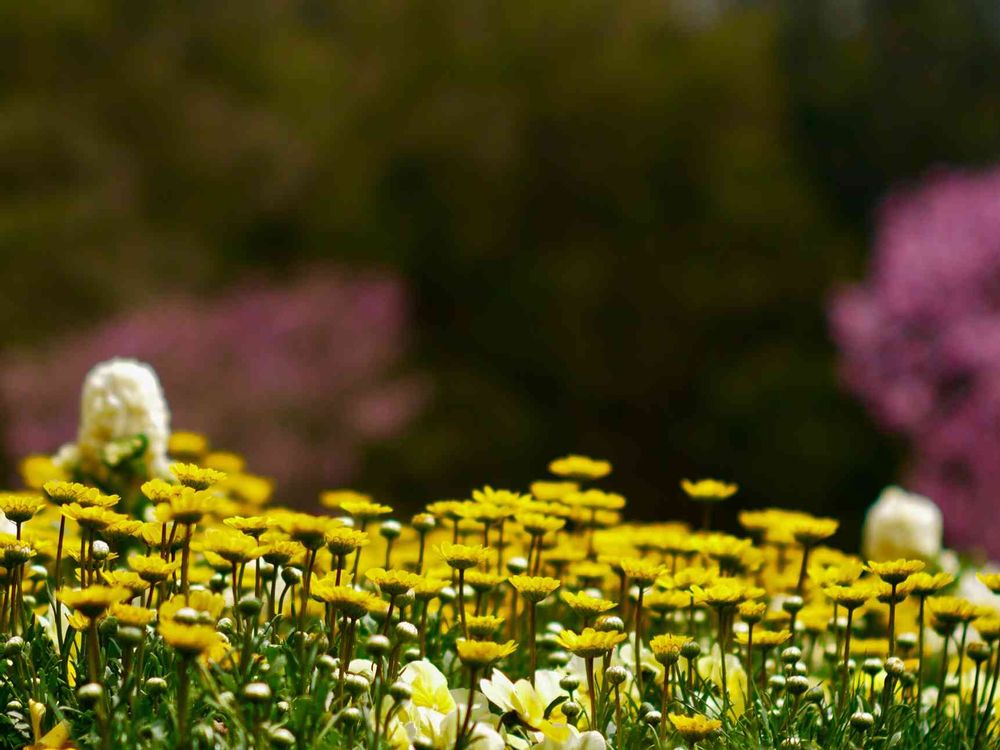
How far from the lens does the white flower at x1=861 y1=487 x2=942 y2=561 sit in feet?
12.9

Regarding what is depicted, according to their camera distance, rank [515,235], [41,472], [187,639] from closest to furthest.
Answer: [187,639] < [41,472] < [515,235]

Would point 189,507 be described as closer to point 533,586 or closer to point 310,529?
point 310,529

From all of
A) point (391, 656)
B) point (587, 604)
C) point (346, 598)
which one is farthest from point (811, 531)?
point (346, 598)

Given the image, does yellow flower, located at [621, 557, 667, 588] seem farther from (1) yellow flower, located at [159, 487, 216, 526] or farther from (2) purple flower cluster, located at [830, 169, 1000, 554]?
(2) purple flower cluster, located at [830, 169, 1000, 554]

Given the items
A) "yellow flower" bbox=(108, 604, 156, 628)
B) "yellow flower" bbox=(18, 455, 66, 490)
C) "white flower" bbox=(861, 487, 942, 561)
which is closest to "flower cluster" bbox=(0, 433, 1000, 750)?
"yellow flower" bbox=(108, 604, 156, 628)

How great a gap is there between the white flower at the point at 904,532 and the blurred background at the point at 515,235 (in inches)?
212

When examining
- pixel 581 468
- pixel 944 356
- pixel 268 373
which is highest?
pixel 944 356

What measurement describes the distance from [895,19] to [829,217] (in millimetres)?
2434

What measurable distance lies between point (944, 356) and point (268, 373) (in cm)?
492

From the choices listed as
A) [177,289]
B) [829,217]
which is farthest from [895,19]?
[177,289]

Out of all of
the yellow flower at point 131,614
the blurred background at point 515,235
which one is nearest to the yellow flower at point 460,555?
the yellow flower at point 131,614

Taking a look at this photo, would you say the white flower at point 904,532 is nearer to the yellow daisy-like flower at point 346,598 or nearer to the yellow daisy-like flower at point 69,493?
the yellow daisy-like flower at point 346,598

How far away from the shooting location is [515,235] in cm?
1236

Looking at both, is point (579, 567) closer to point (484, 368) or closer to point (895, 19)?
point (484, 368)
